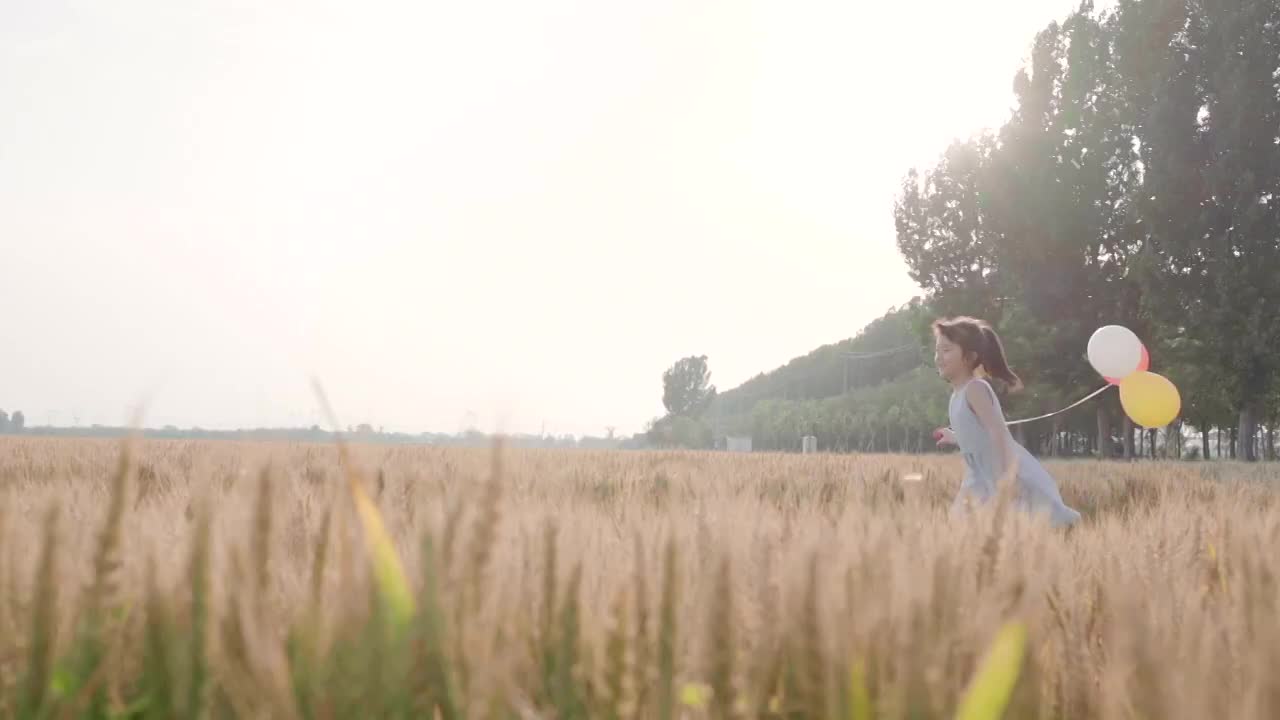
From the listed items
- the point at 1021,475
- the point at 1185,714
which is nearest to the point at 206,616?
the point at 1185,714

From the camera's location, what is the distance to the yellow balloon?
8852 millimetres

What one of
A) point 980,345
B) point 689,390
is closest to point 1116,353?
point 980,345

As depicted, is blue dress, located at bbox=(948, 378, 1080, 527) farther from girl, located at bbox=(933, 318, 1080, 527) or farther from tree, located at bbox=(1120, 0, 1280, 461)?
tree, located at bbox=(1120, 0, 1280, 461)

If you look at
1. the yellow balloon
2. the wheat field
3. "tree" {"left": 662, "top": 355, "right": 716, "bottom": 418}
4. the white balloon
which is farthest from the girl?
"tree" {"left": 662, "top": 355, "right": 716, "bottom": 418}

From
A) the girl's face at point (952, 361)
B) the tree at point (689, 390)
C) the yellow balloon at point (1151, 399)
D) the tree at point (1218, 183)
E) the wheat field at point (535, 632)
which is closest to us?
the wheat field at point (535, 632)

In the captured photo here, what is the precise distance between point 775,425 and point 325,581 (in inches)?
3709

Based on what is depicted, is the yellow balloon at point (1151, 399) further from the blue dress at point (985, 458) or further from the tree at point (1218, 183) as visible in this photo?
the tree at point (1218, 183)

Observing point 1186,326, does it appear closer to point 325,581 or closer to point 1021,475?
point 1021,475

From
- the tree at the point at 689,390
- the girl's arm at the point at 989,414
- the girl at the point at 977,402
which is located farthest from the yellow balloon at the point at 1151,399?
the tree at the point at 689,390

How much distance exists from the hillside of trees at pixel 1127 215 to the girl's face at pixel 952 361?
Result: 67.8 ft

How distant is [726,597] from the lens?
2.81 feet

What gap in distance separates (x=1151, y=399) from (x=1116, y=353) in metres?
0.54

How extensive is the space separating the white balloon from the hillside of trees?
56.8 ft

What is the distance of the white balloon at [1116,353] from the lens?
9.03m
